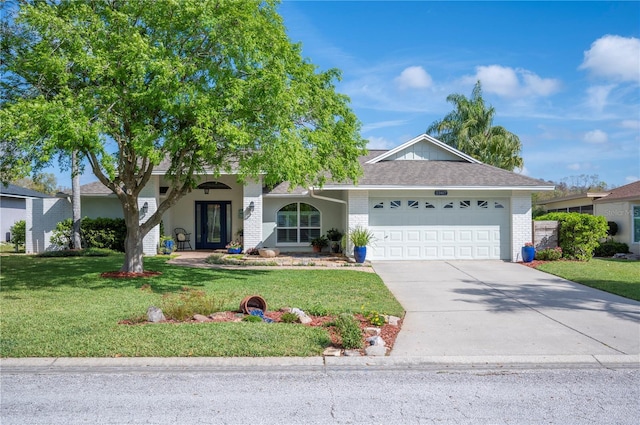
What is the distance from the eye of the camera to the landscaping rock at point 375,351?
6.36 meters

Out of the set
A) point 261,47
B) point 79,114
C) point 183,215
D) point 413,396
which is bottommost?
point 413,396

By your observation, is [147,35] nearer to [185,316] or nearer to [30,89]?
[30,89]

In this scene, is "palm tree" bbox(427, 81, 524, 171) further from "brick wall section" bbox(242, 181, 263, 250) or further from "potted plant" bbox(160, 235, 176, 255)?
"potted plant" bbox(160, 235, 176, 255)

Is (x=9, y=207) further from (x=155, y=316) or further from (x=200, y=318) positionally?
(x=200, y=318)

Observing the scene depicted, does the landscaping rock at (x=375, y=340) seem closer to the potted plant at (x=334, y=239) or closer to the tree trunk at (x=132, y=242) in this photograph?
the tree trunk at (x=132, y=242)

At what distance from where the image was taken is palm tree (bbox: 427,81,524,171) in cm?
3169

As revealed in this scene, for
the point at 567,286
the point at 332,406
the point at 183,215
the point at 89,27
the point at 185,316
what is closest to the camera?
the point at 332,406

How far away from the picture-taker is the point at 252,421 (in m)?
4.38

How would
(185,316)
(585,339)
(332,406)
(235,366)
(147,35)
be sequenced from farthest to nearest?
1. (147,35)
2. (185,316)
3. (585,339)
4. (235,366)
5. (332,406)

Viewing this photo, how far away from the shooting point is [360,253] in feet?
52.9

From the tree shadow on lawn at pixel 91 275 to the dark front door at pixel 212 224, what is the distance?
5.02 meters

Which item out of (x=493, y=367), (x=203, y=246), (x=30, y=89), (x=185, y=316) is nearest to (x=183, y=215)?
(x=203, y=246)

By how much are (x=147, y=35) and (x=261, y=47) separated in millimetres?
2604

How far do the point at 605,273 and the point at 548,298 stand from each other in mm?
4720
